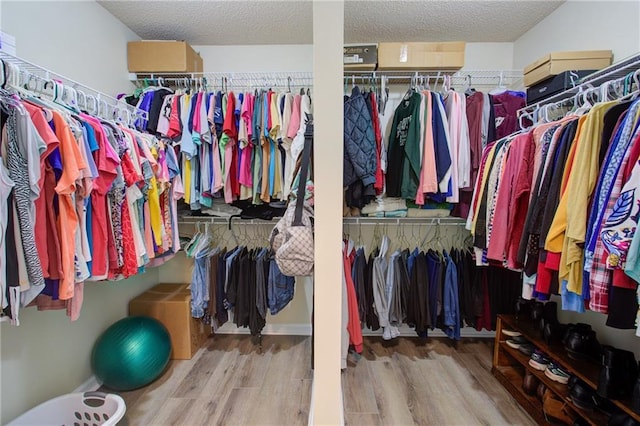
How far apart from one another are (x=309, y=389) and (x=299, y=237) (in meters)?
1.05

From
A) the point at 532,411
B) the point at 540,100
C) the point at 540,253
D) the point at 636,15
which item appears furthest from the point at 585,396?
the point at 636,15

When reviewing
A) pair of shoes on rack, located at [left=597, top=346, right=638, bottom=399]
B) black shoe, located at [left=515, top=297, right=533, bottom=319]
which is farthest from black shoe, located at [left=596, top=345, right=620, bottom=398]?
black shoe, located at [left=515, top=297, right=533, bottom=319]

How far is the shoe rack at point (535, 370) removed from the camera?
114 centimetres

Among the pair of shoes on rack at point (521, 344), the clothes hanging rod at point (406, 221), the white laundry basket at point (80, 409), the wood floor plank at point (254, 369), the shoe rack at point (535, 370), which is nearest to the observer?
the shoe rack at point (535, 370)

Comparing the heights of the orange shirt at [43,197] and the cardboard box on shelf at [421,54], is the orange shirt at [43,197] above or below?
below

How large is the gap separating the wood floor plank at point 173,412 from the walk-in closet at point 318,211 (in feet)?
0.03

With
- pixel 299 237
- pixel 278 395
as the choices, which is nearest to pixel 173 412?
pixel 278 395

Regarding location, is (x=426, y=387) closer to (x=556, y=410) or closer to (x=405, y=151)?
(x=556, y=410)

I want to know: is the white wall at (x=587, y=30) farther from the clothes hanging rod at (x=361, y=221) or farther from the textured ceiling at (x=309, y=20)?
the clothes hanging rod at (x=361, y=221)

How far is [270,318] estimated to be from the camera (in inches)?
90.7

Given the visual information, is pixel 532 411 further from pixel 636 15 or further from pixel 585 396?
pixel 636 15

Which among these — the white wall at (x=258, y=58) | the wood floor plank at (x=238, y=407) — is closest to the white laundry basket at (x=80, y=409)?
the wood floor plank at (x=238, y=407)

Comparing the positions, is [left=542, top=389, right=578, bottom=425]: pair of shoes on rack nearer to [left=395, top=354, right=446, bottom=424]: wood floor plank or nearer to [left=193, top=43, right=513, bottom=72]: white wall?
[left=395, top=354, right=446, bottom=424]: wood floor plank

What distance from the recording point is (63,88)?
46.8 inches
